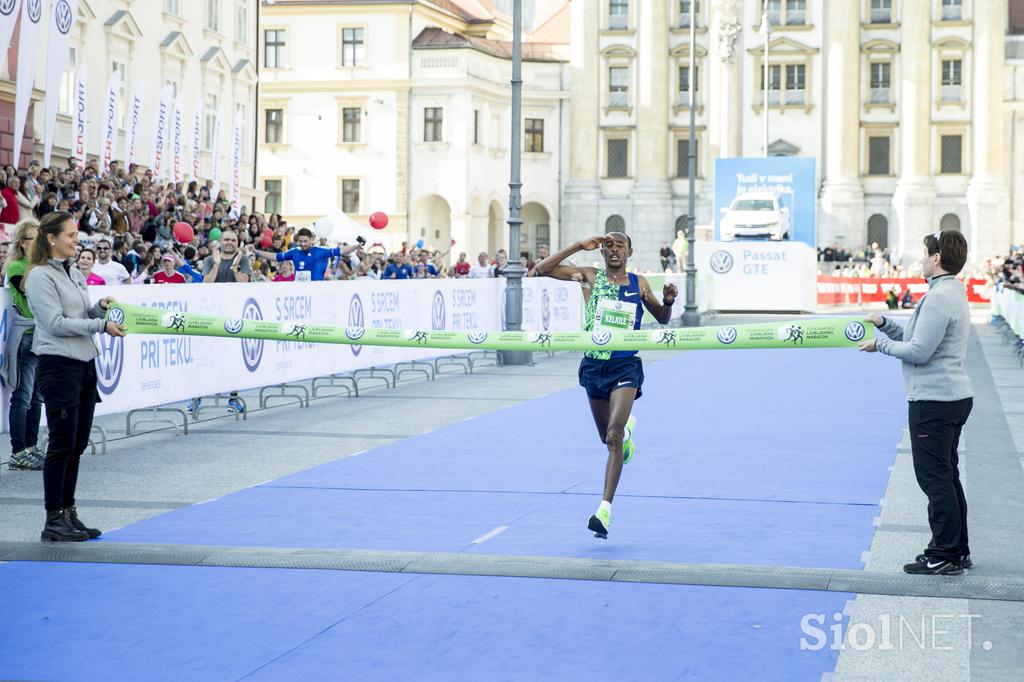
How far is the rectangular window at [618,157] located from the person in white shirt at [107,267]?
71.7m

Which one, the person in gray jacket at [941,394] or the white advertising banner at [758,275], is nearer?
the person in gray jacket at [941,394]

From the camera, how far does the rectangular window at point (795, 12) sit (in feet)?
291

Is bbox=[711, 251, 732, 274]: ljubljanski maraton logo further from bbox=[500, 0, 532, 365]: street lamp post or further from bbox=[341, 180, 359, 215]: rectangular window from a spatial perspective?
bbox=[341, 180, 359, 215]: rectangular window

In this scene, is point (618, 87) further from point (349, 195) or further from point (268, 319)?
point (268, 319)

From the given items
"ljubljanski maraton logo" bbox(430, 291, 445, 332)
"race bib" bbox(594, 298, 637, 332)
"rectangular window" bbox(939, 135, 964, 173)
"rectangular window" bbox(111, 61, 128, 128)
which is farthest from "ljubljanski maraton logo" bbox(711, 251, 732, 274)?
"race bib" bbox(594, 298, 637, 332)

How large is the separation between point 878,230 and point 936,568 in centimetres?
8096

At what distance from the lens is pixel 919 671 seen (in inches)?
269

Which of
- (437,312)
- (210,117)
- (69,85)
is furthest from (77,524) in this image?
(210,117)

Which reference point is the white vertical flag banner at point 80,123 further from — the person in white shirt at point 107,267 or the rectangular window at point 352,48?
the rectangular window at point 352,48

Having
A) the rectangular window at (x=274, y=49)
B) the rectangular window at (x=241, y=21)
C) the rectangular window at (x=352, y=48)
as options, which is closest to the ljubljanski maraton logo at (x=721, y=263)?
the rectangular window at (x=241, y=21)

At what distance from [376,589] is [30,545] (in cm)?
257

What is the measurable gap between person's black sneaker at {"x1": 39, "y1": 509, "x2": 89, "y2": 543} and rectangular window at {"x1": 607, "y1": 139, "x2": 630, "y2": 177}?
268 feet

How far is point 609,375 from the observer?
10430 millimetres

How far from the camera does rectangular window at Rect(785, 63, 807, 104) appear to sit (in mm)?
88562
